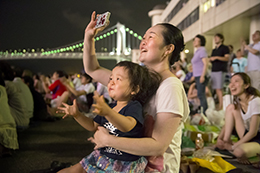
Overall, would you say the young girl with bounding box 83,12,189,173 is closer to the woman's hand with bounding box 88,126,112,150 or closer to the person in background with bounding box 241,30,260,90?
the woman's hand with bounding box 88,126,112,150

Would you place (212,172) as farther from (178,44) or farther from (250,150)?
(178,44)

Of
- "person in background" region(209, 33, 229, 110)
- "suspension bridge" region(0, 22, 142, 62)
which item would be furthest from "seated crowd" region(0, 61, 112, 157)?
"suspension bridge" region(0, 22, 142, 62)

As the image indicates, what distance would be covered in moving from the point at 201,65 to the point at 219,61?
34 centimetres

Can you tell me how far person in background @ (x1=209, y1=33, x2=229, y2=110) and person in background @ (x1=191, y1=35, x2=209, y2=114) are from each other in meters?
0.22

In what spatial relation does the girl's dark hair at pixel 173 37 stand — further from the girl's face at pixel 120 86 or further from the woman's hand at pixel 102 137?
the woman's hand at pixel 102 137

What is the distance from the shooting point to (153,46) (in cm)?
102

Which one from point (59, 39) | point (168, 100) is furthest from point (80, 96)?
point (168, 100)

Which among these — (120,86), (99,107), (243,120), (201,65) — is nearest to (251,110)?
(243,120)

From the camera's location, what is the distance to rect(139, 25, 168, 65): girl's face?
102cm

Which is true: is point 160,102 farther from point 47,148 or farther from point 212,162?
point 47,148

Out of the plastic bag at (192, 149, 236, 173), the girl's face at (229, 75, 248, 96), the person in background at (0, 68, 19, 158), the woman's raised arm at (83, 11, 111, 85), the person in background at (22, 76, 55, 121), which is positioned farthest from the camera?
the person in background at (22, 76, 55, 121)

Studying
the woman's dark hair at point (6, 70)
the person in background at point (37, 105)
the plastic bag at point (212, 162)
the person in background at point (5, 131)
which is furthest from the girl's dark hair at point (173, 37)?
the person in background at point (37, 105)

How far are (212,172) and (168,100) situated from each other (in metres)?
1.49

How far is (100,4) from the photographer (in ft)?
9.43
